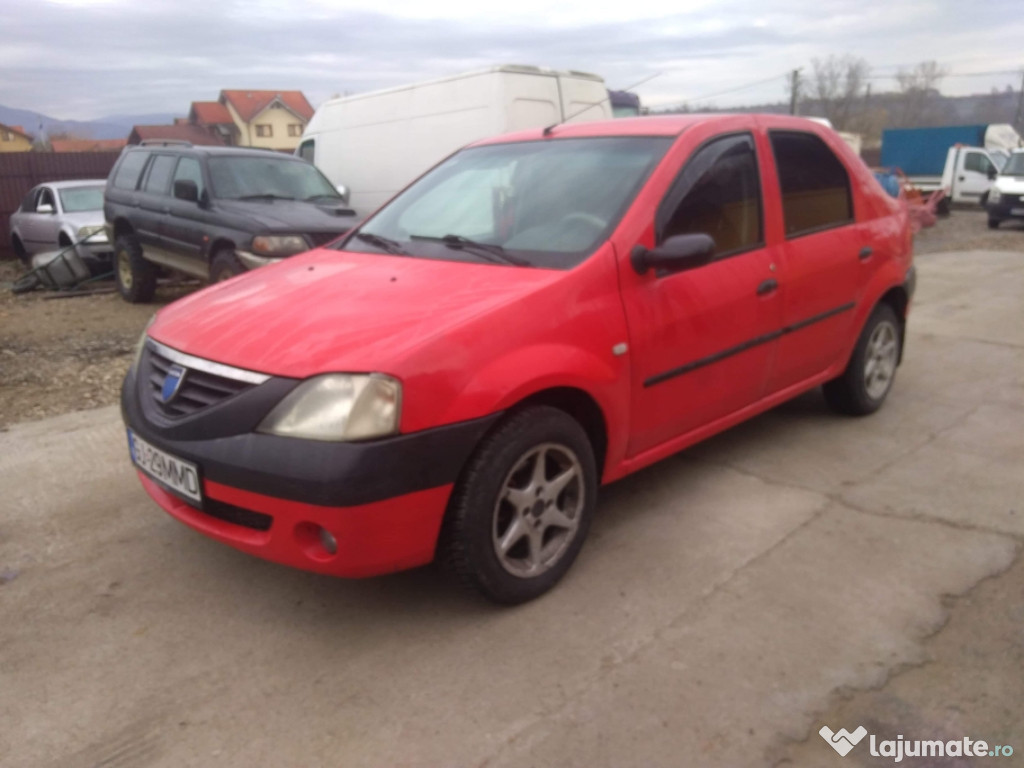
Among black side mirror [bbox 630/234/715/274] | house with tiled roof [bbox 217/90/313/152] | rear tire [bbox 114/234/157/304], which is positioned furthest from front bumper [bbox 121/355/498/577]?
house with tiled roof [bbox 217/90/313/152]

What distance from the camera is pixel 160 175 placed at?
29.5 feet

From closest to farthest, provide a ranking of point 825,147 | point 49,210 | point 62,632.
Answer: point 62,632 < point 825,147 < point 49,210

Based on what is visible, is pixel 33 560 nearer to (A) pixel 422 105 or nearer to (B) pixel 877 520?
(B) pixel 877 520

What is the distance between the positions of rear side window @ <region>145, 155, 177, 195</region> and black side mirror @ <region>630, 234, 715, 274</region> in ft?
23.1

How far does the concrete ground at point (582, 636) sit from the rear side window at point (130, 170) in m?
6.14

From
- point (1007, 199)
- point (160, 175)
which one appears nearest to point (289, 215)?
point (160, 175)

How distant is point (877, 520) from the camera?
3.60 meters

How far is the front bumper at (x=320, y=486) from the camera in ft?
8.16

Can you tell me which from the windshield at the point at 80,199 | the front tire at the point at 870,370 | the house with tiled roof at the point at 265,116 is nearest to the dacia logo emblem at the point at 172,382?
the front tire at the point at 870,370

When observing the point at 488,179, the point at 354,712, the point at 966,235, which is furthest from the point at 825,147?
the point at 966,235

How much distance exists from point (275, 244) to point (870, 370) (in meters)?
4.89

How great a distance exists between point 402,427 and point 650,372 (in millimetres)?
1162

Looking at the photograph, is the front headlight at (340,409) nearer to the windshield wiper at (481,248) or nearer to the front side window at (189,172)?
the windshield wiper at (481,248)

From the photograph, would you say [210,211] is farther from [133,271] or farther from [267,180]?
[133,271]
